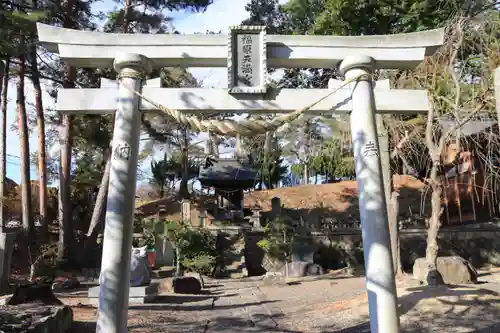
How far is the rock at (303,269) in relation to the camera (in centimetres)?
1683

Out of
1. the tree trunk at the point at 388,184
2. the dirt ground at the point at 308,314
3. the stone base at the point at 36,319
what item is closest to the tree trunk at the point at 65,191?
the dirt ground at the point at 308,314

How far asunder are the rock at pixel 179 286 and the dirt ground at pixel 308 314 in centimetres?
119

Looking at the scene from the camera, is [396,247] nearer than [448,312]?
No

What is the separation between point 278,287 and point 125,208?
33.4 feet

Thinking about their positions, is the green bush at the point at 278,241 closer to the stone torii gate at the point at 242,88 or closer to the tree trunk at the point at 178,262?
the tree trunk at the point at 178,262

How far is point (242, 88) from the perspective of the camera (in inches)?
181

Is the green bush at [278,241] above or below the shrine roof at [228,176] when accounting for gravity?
below

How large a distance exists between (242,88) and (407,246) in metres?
16.7

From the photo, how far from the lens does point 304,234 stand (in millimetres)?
19344

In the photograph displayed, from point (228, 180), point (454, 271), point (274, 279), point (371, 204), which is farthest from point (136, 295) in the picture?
point (228, 180)

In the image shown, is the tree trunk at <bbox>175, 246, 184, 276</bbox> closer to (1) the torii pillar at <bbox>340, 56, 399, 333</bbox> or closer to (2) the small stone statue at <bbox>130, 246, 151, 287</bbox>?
(2) the small stone statue at <bbox>130, 246, 151, 287</bbox>

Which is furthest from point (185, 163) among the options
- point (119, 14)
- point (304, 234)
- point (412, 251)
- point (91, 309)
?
point (91, 309)

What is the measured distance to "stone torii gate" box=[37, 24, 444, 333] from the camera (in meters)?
4.49

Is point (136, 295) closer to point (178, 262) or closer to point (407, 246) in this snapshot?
point (178, 262)
